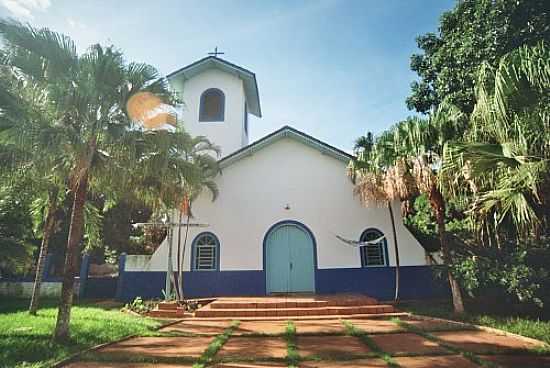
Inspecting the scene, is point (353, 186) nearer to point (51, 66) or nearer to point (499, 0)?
point (499, 0)

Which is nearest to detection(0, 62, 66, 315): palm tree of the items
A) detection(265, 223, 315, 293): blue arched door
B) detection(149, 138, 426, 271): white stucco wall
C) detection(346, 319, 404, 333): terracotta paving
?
detection(149, 138, 426, 271): white stucco wall

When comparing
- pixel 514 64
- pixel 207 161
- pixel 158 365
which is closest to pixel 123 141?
pixel 158 365

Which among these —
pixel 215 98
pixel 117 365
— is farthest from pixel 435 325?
pixel 215 98

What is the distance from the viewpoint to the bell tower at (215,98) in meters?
16.6

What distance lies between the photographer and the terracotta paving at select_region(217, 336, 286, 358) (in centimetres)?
553

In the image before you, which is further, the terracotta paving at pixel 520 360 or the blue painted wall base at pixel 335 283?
the blue painted wall base at pixel 335 283

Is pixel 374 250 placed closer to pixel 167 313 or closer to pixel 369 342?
pixel 369 342

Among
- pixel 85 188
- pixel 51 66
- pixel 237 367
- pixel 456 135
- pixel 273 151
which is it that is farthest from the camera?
pixel 273 151

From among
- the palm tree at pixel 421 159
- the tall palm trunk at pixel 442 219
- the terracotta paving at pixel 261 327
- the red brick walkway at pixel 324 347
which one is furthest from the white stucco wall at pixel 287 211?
the red brick walkway at pixel 324 347

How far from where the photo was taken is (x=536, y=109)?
5.06 m

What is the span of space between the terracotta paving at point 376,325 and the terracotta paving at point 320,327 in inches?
17.9

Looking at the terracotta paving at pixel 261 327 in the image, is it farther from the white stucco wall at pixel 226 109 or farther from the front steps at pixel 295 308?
the white stucco wall at pixel 226 109

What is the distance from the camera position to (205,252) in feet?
41.3

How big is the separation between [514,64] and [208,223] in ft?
34.6
